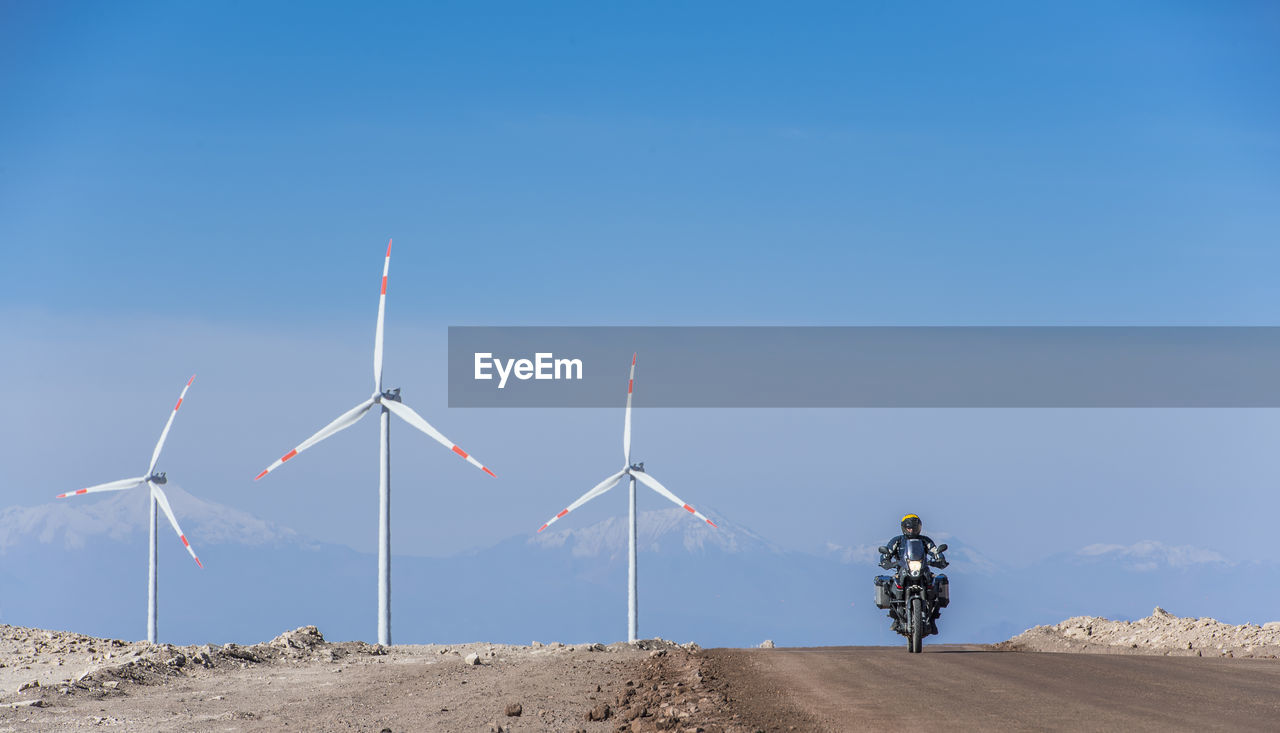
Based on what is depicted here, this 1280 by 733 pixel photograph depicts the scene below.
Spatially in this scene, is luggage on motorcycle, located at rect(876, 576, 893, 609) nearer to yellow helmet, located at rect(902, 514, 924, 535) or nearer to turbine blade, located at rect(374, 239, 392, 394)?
yellow helmet, located at rect(902, 514, 924, 535)

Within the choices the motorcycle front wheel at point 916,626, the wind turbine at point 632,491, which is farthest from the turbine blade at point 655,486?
the motorcycle front wheel at point 916,626

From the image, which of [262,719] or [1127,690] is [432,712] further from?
[1127,690]

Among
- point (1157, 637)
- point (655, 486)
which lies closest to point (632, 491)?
point (655, 486)

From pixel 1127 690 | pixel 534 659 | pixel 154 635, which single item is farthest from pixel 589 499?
pixel 1127 690

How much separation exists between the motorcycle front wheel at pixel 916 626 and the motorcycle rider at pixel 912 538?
0.99m

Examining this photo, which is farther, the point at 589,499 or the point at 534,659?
the point at 589,499

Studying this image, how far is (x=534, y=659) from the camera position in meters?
31.2

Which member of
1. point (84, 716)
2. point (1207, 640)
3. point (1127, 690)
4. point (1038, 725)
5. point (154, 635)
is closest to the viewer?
point (1038, 725)

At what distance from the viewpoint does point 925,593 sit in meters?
31.0

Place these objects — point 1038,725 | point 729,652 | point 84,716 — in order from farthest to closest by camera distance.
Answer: point 729,652 < point 84,716 < point 1038,725

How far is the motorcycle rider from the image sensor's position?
31.7m

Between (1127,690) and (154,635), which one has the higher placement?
(1127,690)

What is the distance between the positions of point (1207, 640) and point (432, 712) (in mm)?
24414

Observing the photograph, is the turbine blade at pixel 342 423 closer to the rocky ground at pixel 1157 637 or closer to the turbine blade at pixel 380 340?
the turbine blade at pixel 380 340
